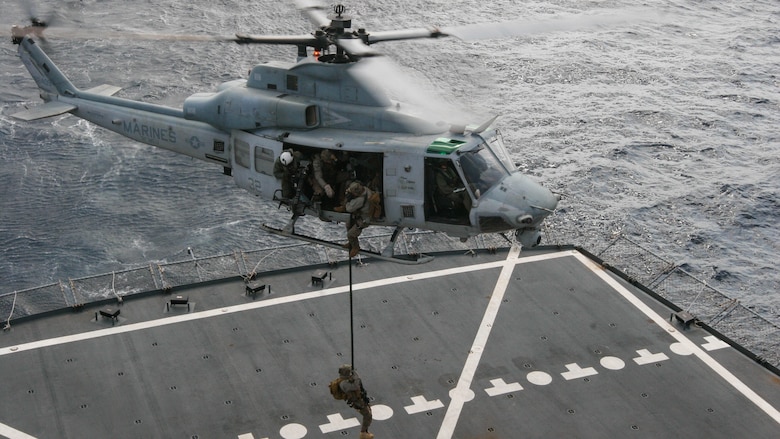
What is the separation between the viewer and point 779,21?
3191 inches

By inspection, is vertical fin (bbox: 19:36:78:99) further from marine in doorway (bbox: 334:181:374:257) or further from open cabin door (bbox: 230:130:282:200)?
marine in doorway (bbox: 334:181:374:257)

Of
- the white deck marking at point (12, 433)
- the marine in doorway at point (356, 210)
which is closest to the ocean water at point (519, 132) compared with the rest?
the white deck marking at point (12, 433)

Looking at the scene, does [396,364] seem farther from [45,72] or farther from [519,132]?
[519,132]

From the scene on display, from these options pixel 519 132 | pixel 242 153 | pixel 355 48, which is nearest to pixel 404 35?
pixel 355 48

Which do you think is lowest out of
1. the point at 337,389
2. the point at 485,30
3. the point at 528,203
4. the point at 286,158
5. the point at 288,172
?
the point at 337,389

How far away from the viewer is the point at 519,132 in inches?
2457

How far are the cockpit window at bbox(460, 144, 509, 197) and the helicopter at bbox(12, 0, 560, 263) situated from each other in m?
0.03

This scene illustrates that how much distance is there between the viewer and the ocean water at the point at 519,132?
1986 inches

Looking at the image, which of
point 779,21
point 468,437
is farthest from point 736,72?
point 468,437

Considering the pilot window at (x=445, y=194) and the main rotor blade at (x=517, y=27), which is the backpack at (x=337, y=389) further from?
the main rotor blade at (x=517, y=27)

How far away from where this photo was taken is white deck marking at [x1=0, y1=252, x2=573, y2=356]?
31500 millimetres

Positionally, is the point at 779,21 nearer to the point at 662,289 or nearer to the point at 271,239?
the point at 662,289

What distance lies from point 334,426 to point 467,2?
58854 millimetres

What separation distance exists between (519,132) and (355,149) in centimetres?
3844
